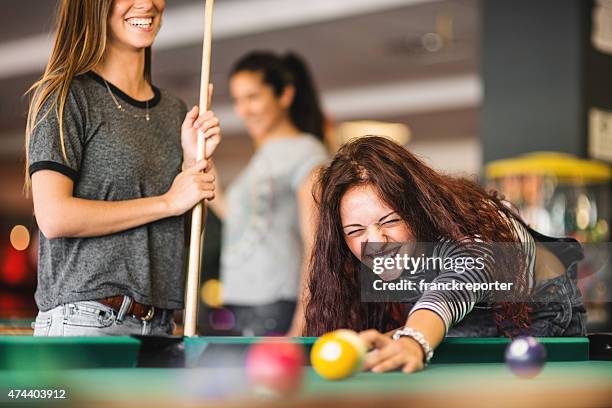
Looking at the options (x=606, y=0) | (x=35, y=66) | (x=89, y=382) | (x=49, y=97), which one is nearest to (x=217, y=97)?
(x=35, y=66)

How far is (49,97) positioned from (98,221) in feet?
0.98

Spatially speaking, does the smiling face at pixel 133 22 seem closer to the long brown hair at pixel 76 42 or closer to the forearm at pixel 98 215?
the long brown hair at pixel 76 42

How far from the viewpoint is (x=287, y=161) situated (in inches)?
137

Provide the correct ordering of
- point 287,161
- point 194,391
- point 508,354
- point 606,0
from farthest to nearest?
point 606,0, point 287,161, point 508,354, point 194,391

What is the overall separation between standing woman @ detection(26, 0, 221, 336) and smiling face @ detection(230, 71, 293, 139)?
1477 millimetres

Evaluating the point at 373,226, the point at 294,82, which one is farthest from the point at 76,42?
the point at 294,82

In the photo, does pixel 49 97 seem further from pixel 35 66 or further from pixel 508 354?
pixel 35 66

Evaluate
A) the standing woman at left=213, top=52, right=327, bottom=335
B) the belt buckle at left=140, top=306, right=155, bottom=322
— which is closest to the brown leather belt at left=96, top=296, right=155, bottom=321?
the belt buckle at left=140, top=306, right=155, bottom=322

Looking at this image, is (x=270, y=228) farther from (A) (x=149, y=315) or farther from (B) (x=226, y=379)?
(B) (x=226, y=379)

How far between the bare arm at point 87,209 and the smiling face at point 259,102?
5.46 feet

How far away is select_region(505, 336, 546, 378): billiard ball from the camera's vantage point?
142 centimetres

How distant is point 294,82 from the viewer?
3.65m

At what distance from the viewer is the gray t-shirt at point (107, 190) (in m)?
1.83

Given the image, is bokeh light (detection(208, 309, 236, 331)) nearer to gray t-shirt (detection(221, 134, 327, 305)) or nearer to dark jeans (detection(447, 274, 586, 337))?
gray t-shirt (detection(221, 134, 327, 305))
